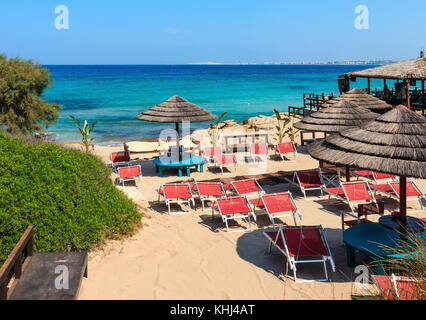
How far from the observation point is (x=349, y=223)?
748 centimetres

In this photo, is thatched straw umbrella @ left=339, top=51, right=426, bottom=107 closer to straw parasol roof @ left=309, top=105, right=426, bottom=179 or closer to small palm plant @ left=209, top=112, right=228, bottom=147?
small palm plant @ left=209, top=112, right=228, bottom=147

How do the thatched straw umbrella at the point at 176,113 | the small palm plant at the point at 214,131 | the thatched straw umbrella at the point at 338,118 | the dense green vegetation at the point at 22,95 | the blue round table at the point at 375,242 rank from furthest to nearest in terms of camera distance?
the dense green vegetation at the point at 22,95, the small palm plant at the point at 214,131, the thatched straw umbrella at the point at 176,113, the thatched straw umbrella at the point at 338,118, the blue round table at the point at 375,242

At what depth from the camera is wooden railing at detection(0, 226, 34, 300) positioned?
167 inches

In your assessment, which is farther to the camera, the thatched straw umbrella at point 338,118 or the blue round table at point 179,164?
the blue round table at point 179,164

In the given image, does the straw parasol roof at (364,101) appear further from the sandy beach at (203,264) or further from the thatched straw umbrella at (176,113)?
the sandy beach at (203,264)

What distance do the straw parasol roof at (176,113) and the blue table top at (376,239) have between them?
7.03m

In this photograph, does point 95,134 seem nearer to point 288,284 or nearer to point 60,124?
point 60,124

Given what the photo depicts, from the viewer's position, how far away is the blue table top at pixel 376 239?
229 inches

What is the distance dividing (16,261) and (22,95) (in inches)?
639

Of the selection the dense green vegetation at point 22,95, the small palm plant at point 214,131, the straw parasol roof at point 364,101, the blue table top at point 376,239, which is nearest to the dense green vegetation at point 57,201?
the blue table top at point 376,239

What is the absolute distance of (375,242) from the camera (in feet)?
19.9

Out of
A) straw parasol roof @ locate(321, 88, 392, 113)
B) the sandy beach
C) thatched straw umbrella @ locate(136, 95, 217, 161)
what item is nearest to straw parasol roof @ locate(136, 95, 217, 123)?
thatched straw umbrella @ locate(136, 95, 217, 161)

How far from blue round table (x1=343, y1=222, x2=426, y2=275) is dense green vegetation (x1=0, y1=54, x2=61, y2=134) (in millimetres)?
16456
